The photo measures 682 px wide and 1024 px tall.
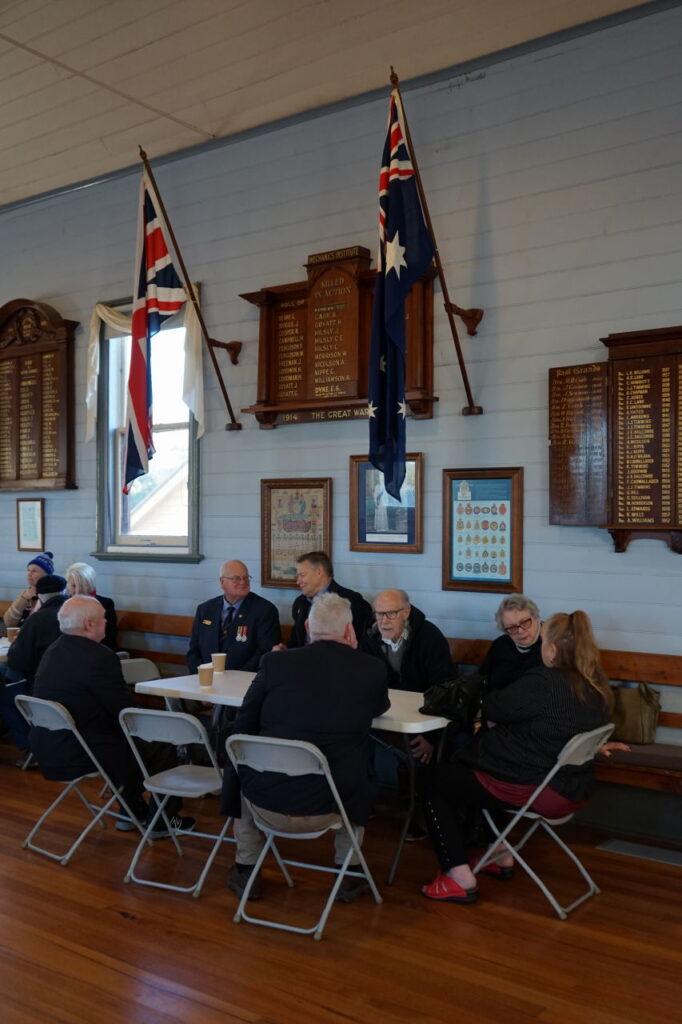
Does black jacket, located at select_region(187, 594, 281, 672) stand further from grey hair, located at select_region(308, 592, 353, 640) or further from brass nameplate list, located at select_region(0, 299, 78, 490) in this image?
brass nameplate list, located at select_region(0, 299, 78, 490)

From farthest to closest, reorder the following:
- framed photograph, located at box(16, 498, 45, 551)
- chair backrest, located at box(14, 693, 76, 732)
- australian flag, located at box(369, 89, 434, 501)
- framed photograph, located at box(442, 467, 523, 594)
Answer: framed photograph, located at box(16, 498, 45, 551)
framed photograph, located at box(442, 467, 523, 594)
australian flag, located at box(369, 89, 434, 501)
chair backrest, located at box(14, 693, 76, 732)

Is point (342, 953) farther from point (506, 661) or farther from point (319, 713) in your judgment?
point (506, 661)

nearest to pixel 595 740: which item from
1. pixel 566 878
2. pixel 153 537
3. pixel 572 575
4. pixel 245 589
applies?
pixel 566 878

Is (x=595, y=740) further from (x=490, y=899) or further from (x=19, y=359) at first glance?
(x=19, y=359)

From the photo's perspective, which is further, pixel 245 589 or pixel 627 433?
pixel 245 589

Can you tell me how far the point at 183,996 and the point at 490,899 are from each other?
141 centimetres

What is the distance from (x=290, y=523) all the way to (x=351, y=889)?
269 centimetres

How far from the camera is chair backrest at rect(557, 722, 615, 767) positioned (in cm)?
365

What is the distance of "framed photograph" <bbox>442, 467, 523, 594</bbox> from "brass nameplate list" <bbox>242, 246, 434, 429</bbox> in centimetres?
52

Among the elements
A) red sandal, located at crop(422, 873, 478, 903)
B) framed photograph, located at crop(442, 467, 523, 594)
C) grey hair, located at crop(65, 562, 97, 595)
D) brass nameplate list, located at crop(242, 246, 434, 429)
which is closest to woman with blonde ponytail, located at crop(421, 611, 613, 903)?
red sandal, located at crop(422, 873, 478, 903)

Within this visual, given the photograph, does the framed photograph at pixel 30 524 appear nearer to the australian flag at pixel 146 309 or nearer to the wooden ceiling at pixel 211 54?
the australian flag at pixel 146 309

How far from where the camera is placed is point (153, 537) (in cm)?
711

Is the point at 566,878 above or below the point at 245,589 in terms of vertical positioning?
below

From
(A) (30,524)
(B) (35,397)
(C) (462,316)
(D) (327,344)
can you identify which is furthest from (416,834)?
(B) (35,397)
